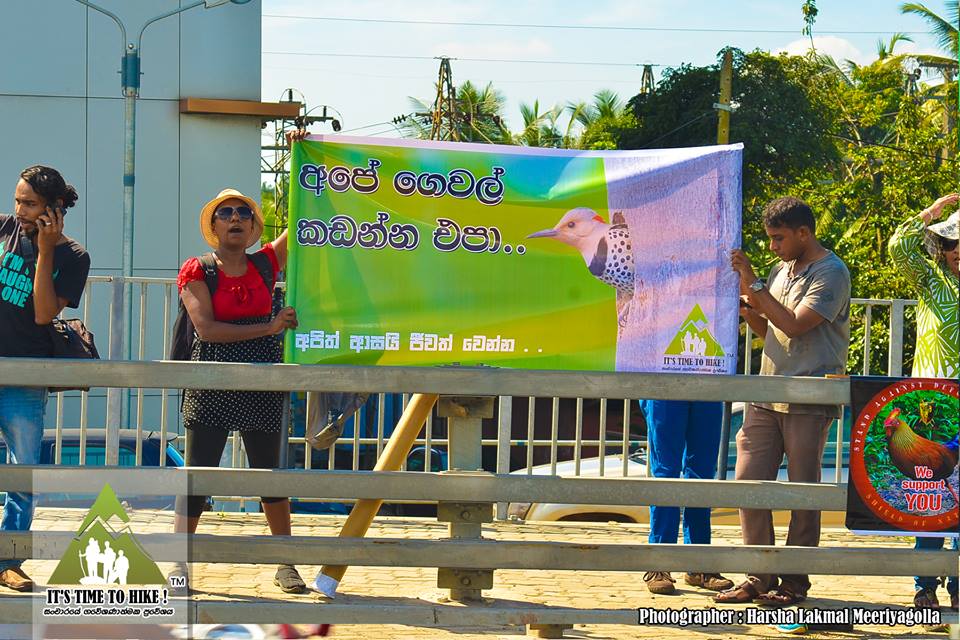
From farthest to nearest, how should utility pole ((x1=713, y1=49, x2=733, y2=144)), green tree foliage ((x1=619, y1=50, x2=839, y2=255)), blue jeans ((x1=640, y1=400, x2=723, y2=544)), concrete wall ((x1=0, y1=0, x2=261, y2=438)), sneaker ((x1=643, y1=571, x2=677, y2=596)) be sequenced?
green tree foliage ((x1=619, y1=50, x2=839, y2=255)) < utility pole ((x1=713, y1=49, x2=733, y2=144)) < concrete wall ((x1=0, y1=0, x2=261, y2=438)) < blue jeans ((x1=640, y1=400, x2=723, y2=544)) < sneaker ((x1=643, y1=571, x2=677, y2=596))

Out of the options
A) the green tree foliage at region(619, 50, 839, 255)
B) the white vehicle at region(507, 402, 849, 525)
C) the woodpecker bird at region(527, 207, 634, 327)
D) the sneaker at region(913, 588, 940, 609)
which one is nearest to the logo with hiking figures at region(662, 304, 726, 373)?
the woodpecker bird at region(527, 207, 634, 327)

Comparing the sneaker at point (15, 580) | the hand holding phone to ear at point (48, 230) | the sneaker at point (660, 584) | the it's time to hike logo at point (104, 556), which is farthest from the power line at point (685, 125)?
the it's time to hike logo at point (104, 556)

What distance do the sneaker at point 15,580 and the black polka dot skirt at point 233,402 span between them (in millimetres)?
987

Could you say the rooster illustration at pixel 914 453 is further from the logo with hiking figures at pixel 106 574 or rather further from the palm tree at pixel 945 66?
the palm tree at pixel 945 66

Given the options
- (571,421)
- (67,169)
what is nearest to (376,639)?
(571,421)

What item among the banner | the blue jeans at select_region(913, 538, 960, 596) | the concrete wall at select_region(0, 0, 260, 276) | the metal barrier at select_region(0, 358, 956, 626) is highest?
the concrete wall at select_region(0, 0, 260, 276)

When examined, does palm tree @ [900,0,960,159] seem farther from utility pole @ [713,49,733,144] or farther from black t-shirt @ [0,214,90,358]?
black t-shirt @ [0,214,90,358]

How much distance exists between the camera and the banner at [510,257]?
5344 millimetres

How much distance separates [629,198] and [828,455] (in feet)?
13.4

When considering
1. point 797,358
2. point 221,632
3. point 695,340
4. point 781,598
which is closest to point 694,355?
point 695,340

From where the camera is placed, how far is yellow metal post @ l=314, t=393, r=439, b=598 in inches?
215

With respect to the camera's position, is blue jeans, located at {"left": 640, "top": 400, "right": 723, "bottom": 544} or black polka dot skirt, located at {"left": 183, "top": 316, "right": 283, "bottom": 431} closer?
black polka dot skirt, located at {"left": 183, "top": 316, "right": 283, "bottom": 431}

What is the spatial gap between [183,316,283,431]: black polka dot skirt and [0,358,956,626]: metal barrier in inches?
27.1

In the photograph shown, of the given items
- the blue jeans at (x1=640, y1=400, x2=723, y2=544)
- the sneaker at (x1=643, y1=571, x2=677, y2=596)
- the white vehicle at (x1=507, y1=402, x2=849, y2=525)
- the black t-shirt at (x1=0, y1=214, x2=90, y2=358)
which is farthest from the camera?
the white vehicle at (x1=507, y1=402, x2=849, y2=525)
